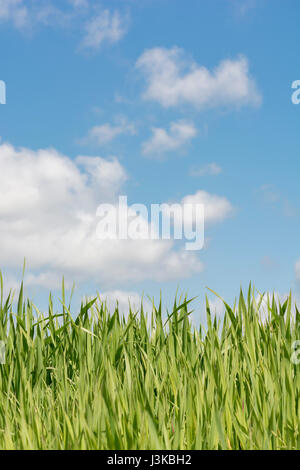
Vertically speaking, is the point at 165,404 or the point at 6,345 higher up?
the point at 6,345

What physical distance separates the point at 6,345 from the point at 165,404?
1.45 m

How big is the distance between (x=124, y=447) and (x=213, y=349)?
105 cm

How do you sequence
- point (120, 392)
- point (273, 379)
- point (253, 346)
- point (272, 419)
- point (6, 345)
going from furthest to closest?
point (6, 345)
point (253, 346)
point (273, 379)
point (120, 392)
point (272, 419)

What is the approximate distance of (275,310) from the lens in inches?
164

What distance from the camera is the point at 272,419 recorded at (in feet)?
9.04

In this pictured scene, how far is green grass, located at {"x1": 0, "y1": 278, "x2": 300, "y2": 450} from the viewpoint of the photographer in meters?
2.63

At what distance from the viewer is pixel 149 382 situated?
318 centimetres

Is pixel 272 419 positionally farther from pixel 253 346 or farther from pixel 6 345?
pixel 6 345

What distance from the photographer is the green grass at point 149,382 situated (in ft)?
8.62
